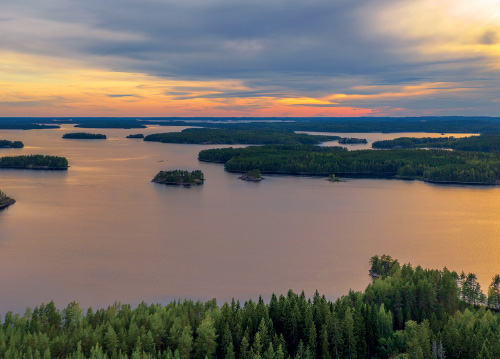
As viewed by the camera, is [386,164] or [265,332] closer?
[265,332]

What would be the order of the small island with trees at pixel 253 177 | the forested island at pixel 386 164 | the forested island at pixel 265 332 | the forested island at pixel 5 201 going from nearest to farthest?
1. the forested island at pixel 265 332
2. the forested island at pixel 5 201
3. the small island with trees at pixel 253 177
4. the forested island at pixel 386 164

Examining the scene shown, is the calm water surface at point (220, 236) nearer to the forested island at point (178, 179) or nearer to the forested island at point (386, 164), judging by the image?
the forested island at point (178, 179)

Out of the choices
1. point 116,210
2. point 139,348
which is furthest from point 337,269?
point 116,210

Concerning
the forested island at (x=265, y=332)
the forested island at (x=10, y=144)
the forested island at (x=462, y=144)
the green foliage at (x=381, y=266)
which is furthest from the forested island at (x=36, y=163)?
the forested island at (x=462, y=144)

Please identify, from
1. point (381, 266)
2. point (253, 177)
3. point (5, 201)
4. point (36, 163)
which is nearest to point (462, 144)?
point (253, 177)

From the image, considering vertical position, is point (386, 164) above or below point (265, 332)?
above

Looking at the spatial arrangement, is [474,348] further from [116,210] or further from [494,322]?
[116,210]

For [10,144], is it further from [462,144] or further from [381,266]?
[381,266]
